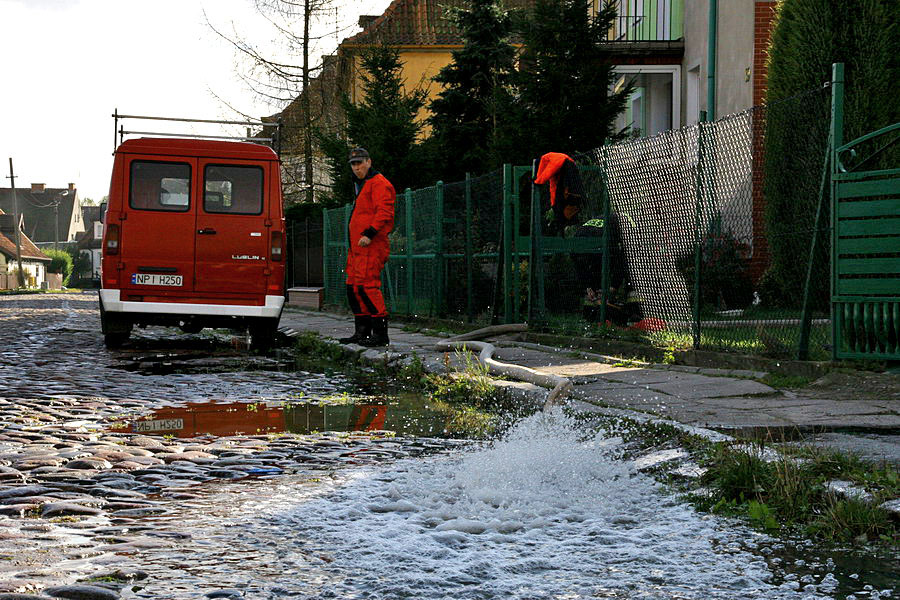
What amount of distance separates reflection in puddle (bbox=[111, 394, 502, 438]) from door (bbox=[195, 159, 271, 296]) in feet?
16.5

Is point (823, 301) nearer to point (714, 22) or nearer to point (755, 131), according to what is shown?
point (755, 131)

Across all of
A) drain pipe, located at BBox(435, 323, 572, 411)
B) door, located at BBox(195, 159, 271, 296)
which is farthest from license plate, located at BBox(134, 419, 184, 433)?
door, located at BBox(195, 159, 271, 296)

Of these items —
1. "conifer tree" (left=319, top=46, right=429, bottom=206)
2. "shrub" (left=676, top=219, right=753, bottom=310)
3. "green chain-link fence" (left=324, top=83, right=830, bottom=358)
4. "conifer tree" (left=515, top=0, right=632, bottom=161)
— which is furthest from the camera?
"conifer tree" (left=319, top=46, right=429, bottom=206)

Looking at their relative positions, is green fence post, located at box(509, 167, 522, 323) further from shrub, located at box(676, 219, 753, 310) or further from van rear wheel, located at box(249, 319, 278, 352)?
shrub, located at box(676, 219, 753, 310)

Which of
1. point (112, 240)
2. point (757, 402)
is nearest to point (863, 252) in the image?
point (757, 402)

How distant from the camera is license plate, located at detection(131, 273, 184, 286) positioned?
12508 millimetres

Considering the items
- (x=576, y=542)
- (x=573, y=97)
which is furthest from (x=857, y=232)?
(x=573, y=97)

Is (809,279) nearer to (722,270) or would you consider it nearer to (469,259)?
(722,270)

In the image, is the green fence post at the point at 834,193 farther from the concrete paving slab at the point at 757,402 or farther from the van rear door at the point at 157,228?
the van rear door at the point at 157,228

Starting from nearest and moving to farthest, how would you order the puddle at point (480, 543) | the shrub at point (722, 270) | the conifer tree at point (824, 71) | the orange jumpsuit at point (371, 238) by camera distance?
1. the puddle at point (480, 543)
2. the shrub at point (722, 270)
3. the conifer tree at point (824, 71)
4. the orange jumpsuit at point (371, 238)

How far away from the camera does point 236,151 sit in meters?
12.8

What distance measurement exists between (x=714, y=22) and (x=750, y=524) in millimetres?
16280

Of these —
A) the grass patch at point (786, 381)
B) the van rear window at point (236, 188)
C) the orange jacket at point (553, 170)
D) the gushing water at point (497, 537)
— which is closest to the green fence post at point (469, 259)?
the orange jacket at point (553, 170)

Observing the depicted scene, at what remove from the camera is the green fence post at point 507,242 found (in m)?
12.7
